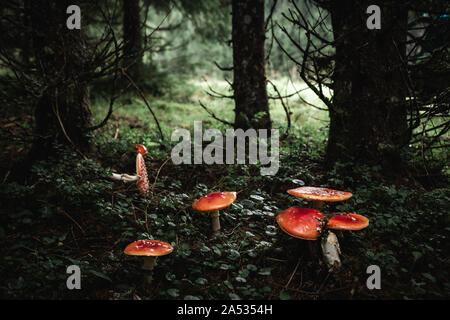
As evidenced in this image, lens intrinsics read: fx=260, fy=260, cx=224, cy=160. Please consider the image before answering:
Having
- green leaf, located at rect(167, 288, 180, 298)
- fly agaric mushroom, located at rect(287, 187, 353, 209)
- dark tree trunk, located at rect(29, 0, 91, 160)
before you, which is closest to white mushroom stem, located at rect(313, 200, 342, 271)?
fly agaric mushroom, located at rect(287, 187, 353, 209)

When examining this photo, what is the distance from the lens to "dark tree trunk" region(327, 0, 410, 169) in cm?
338

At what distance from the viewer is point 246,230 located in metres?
2.82

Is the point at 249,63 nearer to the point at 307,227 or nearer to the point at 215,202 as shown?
the point at 215,202

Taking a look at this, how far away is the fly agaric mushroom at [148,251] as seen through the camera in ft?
6.57

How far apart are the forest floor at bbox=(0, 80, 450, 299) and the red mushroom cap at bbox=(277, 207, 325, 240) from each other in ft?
1.05

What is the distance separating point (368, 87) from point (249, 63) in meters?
2.17

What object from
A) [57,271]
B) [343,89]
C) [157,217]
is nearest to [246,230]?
[157,217]

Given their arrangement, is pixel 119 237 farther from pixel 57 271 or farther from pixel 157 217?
pixel 57 271

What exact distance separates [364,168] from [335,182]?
1.74 feet

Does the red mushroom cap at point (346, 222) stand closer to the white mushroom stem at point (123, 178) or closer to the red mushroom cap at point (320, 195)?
the red mushroom cap at point (320, 195)

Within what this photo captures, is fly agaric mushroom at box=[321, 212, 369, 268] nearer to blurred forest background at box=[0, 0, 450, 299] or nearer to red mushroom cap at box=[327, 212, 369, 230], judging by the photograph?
red mushroom cap at box=[327, 212, 369, 230]

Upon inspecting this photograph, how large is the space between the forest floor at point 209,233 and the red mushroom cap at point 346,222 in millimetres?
262

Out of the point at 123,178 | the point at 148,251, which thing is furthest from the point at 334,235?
the point at 123,178

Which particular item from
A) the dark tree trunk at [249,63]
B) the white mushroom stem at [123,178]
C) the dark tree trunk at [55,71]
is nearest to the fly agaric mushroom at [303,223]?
the white mushroom stem at [123,178]
